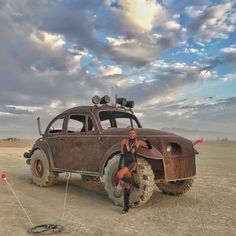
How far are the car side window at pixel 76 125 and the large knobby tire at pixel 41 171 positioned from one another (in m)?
1.14

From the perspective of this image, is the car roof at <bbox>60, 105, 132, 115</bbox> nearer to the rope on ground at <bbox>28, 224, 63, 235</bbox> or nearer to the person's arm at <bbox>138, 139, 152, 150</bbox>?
the person's arm at <bbox>138, 139, 152, 150</bbox>

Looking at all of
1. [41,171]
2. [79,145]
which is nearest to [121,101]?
[79,145]

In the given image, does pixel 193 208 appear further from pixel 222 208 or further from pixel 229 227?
pixel 229 227

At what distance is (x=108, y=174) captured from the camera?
8555 millimetres

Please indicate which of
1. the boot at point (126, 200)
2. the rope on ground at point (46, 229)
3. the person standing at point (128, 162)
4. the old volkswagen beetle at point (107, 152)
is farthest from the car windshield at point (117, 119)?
the rope on ground at point (46, 229)

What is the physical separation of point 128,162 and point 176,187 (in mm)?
2486

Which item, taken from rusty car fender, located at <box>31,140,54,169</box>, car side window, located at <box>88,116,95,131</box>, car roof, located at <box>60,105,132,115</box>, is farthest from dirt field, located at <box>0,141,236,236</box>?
car roof, located at <box>60,105,132,115</box>

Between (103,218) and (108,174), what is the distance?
4.55ft

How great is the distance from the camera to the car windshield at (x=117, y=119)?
32.8 feet

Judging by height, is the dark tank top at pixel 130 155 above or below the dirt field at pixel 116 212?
above

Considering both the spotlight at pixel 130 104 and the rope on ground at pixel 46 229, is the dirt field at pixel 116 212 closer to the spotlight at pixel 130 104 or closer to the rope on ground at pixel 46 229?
the rope on ground at pixel 46 229

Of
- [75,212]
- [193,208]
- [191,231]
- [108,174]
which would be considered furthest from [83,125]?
[191,231]

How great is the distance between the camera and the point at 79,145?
9.71m

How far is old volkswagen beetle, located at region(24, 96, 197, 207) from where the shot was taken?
27.2 feet
